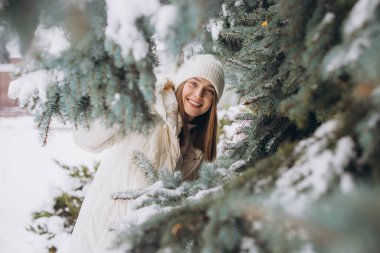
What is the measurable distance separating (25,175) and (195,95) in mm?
5191

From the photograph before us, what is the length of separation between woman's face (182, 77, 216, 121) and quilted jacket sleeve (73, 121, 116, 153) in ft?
2.13

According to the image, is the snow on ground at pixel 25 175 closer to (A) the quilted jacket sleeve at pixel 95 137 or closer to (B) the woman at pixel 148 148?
(B) the woman at pixel 148 148

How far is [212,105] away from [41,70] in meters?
1.63

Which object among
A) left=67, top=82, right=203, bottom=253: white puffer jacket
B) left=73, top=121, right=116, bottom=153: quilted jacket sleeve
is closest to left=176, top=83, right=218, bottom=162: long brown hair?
left=67, top=82, right=203, bottom=253: white puffer jacket

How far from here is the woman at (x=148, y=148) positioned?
1.98 metres

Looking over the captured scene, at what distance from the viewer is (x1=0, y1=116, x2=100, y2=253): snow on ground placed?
4.34 metres

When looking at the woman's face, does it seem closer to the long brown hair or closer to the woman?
the woman

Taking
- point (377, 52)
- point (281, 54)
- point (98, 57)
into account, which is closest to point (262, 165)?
point (377, 52)

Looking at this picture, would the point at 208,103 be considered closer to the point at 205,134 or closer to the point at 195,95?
the point at 195,95

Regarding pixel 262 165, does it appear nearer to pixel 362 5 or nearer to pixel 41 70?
pixel 362 5

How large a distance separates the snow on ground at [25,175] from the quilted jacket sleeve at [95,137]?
222 centimetres

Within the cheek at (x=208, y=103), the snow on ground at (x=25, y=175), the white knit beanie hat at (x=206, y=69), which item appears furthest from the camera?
the snow on ground at (x=25, y=175)

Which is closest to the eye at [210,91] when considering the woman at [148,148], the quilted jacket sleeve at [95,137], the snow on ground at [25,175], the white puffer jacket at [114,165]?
the woman at [148,148]

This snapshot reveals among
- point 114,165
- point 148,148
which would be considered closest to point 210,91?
point 148,148
